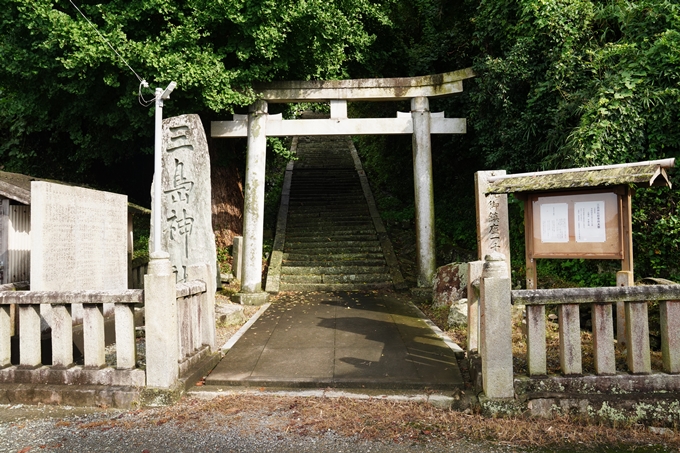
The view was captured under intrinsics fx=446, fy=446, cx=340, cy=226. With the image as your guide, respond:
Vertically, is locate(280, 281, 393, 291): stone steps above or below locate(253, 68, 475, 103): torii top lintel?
below

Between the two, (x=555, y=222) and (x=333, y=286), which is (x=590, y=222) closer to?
(x=555, y=222)

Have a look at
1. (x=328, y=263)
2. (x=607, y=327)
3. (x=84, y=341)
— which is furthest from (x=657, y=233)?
(x=84, y=341)

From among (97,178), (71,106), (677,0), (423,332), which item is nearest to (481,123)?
(677,0)

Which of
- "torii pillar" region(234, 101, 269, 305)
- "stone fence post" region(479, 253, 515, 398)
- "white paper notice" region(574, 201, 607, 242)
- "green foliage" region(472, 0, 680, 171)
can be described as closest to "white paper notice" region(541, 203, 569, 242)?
"white paper notice" region(574, 201, 607, 242)

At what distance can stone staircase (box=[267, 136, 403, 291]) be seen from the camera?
11375mm

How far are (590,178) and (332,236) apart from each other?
341 inches

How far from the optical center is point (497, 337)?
173 inches

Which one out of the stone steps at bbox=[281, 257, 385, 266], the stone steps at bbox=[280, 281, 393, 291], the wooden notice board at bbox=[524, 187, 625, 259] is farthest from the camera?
the stone steps at bbox=[281, 257, 385, 266]

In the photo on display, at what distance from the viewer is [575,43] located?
834 centimetres

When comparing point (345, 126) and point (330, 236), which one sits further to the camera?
point (330, 236)

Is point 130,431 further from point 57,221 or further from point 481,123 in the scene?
point 481,123

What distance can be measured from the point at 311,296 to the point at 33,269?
593 cm

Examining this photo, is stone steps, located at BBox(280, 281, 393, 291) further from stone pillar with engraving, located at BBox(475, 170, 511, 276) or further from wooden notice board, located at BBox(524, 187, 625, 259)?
wooden notice board, located at BBox(524, 187, 625, 259)

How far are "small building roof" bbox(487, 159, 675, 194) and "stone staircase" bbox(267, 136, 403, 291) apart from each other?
5.10 m
